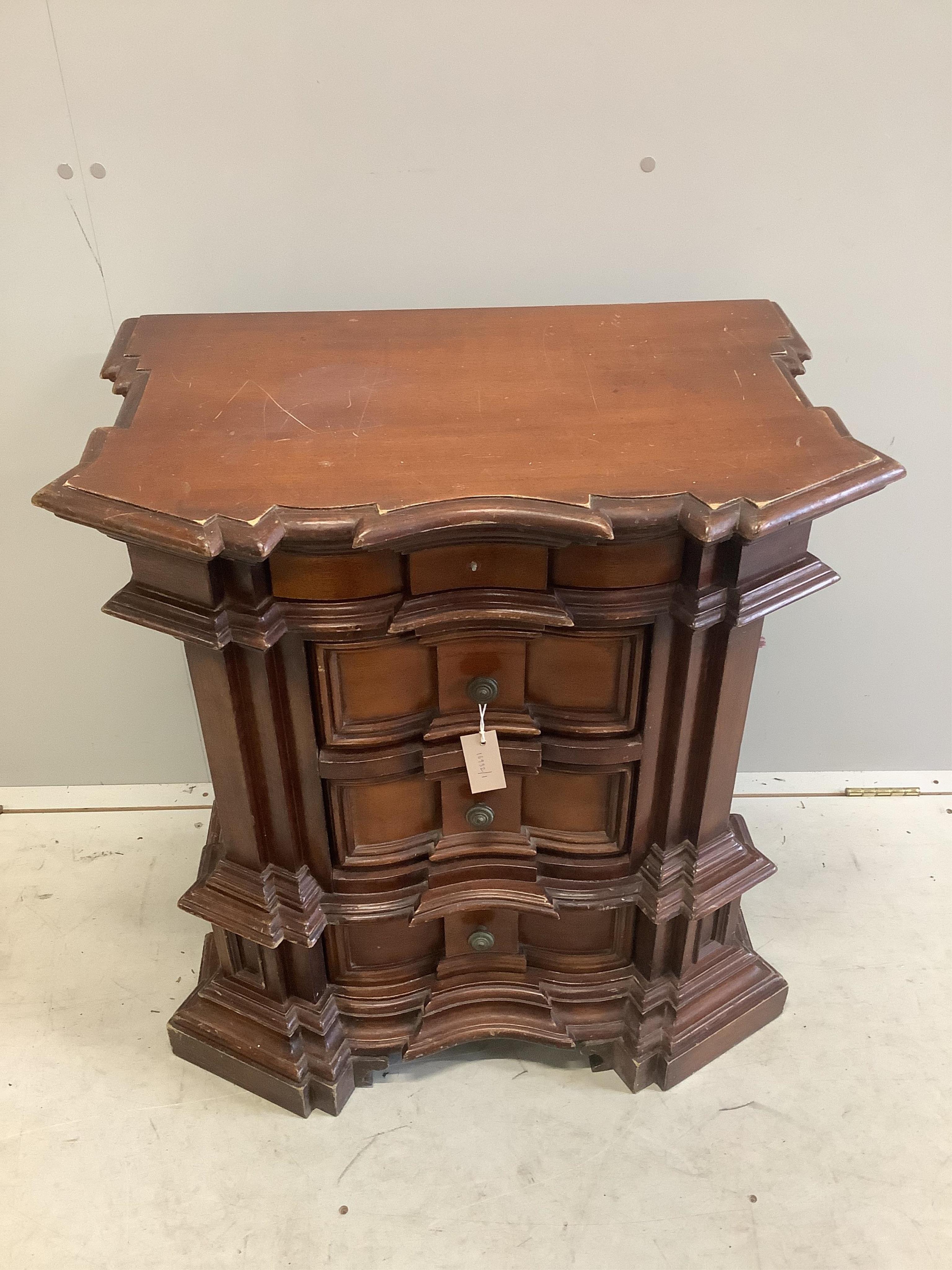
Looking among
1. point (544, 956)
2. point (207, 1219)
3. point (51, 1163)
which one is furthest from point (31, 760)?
point (544, 956)

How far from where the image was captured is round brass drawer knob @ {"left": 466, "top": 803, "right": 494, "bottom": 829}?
1402 millimetres

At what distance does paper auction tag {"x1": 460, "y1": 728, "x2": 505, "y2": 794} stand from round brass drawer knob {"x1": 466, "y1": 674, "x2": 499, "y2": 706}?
46mm

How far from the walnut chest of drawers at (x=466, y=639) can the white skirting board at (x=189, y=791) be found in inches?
20.6

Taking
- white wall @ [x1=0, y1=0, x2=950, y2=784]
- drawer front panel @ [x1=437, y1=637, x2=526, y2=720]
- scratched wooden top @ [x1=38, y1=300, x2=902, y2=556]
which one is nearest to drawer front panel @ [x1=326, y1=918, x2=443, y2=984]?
drawer front panel @ [x1=437, y1=637, x2=526, y2=720]

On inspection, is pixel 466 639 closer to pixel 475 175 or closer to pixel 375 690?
pixel 375 690

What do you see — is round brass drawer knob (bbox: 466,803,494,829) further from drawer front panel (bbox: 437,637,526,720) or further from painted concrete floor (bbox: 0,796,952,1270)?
painted concrete floor (bbox: 0,796,952,1270)

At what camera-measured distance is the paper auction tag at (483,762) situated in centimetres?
131

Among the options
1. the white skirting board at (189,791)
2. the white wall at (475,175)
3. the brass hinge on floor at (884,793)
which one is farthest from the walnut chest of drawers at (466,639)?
the brass hinge on floor at (884,793)

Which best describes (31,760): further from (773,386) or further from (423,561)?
(773,386)

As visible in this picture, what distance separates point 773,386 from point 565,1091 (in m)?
1.16

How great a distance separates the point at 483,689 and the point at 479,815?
0.72 feet

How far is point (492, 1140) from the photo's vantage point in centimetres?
155

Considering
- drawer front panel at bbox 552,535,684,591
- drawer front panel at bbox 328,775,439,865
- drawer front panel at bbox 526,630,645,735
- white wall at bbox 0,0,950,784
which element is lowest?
drawer front panel at bbox 328,775,439,865

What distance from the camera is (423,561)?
1.16 meters
